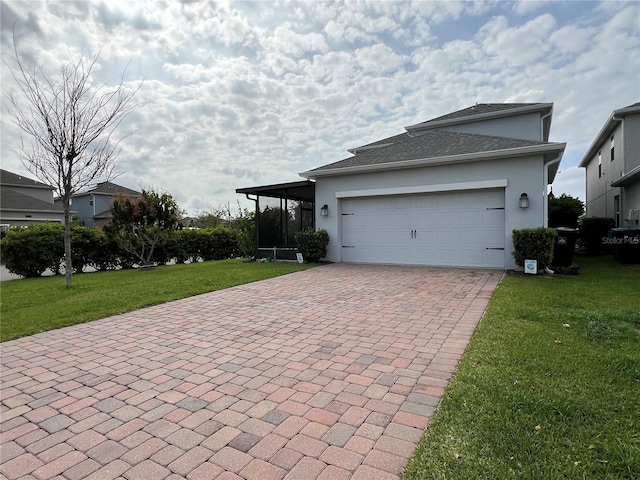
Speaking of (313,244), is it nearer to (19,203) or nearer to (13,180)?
(19,203)

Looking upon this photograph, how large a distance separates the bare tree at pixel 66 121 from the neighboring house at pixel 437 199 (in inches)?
238

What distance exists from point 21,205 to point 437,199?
28424 millimetres

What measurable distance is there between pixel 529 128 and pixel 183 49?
41.9 feet

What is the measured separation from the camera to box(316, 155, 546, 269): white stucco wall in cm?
901

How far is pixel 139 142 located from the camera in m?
11.4

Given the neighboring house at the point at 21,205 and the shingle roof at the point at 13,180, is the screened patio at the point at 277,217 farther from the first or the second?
the shingle roof at the point at 13,180

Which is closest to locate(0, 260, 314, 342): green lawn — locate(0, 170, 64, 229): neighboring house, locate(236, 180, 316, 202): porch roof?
locate(236, 180, 316, 202): porch roof

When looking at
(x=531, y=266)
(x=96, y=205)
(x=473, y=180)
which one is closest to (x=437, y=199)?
(x=473, y=180)

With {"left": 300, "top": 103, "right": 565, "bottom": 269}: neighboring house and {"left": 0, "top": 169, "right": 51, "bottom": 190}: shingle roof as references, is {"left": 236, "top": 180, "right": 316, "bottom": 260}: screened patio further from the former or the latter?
{"left": 0, "top": 169, "right": 51, "bottom": 190}: shingle roof

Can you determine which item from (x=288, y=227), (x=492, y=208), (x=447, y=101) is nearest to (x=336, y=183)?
(x=288, y=227)

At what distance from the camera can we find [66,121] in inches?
327

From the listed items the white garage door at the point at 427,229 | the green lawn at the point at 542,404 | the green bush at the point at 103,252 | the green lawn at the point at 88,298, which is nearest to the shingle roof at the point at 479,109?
the white garage door at the point at 427,229

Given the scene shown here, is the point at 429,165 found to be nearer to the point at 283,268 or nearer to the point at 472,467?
the point at 283,268

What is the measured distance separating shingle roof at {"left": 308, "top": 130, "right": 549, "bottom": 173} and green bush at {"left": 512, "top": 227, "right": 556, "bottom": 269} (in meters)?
2.27
